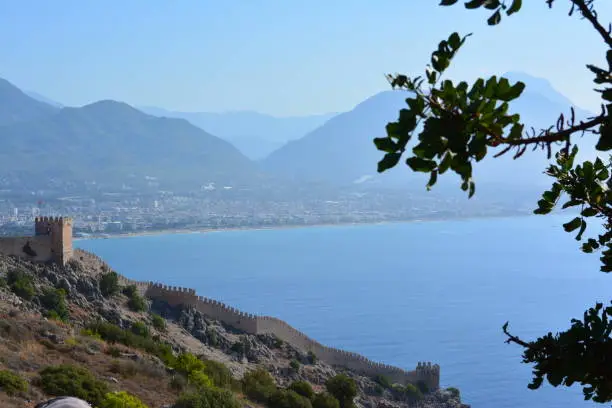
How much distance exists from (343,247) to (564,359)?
95.1m

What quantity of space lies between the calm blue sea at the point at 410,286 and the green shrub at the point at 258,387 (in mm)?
19092

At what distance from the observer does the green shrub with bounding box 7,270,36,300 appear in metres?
18.6

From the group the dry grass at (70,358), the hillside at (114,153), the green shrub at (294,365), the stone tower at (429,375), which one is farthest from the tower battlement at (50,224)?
the hillside at (114,153)

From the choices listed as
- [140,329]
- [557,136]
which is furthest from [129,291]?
[557,136]

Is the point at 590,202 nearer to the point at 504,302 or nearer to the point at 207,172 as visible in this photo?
the point at 504,302

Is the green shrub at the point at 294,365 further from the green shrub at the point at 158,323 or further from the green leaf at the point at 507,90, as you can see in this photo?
the green leaf at the point at 507,90

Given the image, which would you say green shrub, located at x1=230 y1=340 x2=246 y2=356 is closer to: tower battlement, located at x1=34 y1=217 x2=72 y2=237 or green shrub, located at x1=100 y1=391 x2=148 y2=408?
tower battlement, located at x1=34 y1=217 x2=72 y2=237

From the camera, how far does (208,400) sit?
10.7 metres

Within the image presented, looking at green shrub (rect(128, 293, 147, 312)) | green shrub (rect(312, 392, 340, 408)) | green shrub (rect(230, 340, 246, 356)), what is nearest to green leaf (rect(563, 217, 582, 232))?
green shrub (rect(312, 392, 340, 408))

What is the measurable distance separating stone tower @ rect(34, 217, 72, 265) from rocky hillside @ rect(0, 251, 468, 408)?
387mm

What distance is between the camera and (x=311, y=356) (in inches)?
1015

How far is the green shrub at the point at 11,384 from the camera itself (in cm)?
948

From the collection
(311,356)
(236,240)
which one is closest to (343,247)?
(236,240)

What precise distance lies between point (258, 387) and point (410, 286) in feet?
169
